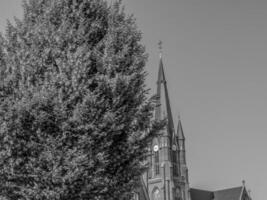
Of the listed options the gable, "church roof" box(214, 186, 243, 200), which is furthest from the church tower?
"church roof" box(214, 186, 243, 200)

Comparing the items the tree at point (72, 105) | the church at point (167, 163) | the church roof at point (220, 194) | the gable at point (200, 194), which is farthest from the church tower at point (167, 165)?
the tree at point (72, 105)

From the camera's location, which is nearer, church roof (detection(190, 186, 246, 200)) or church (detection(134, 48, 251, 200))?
church (detection(134, 48, 251, 200))

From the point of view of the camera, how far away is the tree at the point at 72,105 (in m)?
11.3

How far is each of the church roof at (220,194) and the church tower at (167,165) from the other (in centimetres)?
894

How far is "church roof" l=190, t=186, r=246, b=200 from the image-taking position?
73.9 metres

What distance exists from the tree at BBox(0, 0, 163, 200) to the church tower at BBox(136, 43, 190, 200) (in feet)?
156

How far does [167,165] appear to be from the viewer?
208 ft

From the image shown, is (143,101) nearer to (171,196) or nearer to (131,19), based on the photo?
(131,19)

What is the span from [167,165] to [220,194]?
19341mm

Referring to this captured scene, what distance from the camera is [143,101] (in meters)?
13.4

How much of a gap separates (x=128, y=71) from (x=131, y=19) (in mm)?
2184

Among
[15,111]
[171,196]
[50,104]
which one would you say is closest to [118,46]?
[50,104]

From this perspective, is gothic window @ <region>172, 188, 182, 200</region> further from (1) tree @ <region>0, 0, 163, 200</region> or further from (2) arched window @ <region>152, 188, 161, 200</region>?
(1) tree @ <region>0, 0, 163, 200</region>

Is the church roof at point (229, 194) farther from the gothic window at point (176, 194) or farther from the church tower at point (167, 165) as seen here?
the gothic window at point (176, 194)
